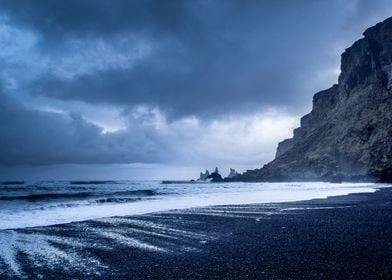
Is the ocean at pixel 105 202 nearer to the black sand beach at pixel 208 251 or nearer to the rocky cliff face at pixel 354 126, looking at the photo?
the black sand beach at pixel 208 251

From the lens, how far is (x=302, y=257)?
22.6 ft

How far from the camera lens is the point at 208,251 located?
799 centimetres

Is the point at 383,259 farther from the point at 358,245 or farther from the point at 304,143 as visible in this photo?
the point at 304,143

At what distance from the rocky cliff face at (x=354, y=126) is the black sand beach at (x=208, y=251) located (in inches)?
2840

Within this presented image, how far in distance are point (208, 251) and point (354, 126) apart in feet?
384

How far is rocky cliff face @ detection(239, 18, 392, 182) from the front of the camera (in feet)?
297

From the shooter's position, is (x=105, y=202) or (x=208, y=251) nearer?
(x=208, y=251)

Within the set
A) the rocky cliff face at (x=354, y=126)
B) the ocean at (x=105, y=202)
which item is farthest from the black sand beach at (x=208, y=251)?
the rocky cliff face at (x=354, y=126)

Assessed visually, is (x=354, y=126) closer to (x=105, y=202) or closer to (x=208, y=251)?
(x=105, y=202)

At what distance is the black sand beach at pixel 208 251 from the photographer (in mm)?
6039

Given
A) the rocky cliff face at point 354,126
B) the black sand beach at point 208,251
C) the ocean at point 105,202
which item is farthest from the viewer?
the rocky cliff face at point 354,126

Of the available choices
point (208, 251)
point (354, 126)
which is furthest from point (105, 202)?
point (354, 126)

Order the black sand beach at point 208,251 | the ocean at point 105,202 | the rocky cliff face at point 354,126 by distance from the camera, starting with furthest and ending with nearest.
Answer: the rocky cliff face at point 354,126 < the ocean at point 105,202 < the black sand beach at point 208,251

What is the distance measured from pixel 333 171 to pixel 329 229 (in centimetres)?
10892
